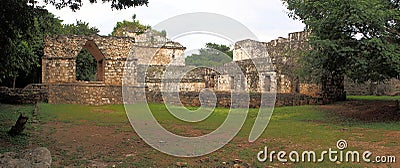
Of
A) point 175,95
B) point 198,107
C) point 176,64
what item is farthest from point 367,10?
point 176,64

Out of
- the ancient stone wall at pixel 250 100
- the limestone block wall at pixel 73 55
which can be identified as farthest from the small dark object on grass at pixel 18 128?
the limestone block wall at pixel 73 55

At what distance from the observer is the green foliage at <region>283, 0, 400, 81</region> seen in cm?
970

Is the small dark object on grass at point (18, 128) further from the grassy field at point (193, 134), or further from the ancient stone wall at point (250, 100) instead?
the ancient stone wall at point (250, 100)

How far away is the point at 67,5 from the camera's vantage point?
28.6ft

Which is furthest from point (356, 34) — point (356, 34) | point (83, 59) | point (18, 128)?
point (83, 59)

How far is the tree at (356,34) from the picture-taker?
382 inches

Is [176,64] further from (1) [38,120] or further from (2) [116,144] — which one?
(2) [116,144]

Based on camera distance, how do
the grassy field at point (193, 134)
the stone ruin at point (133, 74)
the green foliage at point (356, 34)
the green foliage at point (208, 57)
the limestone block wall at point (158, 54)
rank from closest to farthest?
the grassy field at point (193, 134) < the green foliage at point (356, 34) < the green foliage at point (208, 57) < the stone ruin at point (133, 74) < the limestone block wall at point (158, 54)

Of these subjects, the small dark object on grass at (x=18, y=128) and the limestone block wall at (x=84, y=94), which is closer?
the small dark object on grass at (x=18, y=128)

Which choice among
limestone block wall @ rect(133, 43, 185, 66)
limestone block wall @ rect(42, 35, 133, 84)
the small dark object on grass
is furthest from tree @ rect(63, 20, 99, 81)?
the small dark object on grass

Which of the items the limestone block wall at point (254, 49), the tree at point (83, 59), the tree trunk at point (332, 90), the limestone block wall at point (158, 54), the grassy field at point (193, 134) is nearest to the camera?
the grassy field at point (193, 134)

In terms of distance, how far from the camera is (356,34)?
35.2 feet

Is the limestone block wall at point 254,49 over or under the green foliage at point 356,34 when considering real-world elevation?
over

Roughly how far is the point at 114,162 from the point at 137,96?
47.5ft
